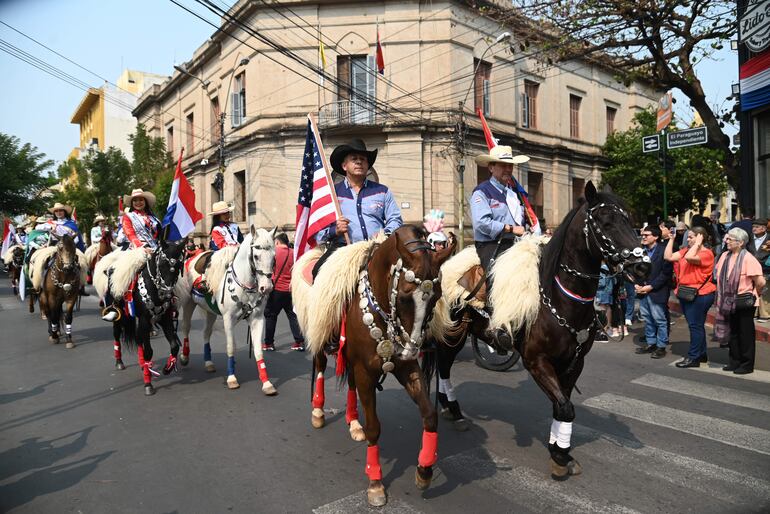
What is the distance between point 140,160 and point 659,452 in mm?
34004

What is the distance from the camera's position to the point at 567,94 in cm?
2914

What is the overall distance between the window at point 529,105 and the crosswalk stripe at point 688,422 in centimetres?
2247

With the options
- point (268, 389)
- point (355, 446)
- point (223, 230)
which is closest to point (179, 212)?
point (223, 230)

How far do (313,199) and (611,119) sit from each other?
32103 millimetres

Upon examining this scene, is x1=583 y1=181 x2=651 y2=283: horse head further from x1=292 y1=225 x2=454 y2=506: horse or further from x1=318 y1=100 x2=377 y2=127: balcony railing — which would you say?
x1=318 y1=100 x2=377 y2=127: balcony railing

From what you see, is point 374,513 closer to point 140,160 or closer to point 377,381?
point 377,381

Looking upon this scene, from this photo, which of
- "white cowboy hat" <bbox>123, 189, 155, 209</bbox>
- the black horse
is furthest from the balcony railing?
the black horse

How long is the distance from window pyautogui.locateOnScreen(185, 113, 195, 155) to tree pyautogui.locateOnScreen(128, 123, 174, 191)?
6.11ft

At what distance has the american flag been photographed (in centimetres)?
487

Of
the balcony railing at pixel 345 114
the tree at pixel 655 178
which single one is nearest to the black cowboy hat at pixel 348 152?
the balcony railing at pixel 345 114

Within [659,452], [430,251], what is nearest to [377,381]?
[430,251]

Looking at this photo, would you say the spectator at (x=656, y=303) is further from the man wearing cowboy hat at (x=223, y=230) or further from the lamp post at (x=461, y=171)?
the lamp post at (x=461, y=171)

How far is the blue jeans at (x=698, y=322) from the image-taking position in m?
7.87

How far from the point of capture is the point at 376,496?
3.70 meters
